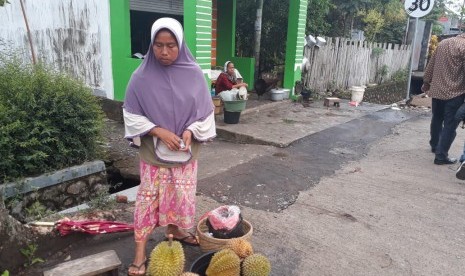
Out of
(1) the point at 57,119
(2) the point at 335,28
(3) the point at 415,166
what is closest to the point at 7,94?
(1) the point at 57,119

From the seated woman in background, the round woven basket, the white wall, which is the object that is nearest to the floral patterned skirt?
the round woven basket

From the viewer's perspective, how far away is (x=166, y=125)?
256 cm

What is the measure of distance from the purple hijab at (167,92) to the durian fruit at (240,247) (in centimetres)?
85

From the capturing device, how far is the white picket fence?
10914 millimetres

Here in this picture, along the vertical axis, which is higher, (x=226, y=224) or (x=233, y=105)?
(x=233, y=105)

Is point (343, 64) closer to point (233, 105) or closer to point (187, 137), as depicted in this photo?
point (233, 105)

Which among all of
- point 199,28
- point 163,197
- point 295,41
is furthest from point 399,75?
point 163,197

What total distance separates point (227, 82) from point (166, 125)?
211 inches

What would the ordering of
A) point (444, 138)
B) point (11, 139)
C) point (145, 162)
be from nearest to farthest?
point (145, 162) → point (11, 139) → point (444, 138)

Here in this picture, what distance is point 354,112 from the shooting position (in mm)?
9352

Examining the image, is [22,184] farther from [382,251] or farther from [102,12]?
[102,12]

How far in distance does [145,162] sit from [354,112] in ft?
25.2

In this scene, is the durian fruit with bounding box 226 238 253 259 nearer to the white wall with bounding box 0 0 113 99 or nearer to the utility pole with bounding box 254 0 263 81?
the white wall with bounding box 0 0 113 99

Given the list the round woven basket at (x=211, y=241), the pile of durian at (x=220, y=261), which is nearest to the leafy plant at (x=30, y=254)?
the pile of durian at (x=220, y=261)
